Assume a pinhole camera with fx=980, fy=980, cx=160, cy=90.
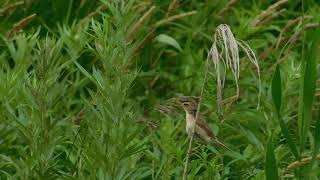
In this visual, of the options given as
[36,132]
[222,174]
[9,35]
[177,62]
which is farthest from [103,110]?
[177,62]

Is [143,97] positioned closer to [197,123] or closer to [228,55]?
[197,123]

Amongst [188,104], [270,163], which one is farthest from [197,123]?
[270,163]

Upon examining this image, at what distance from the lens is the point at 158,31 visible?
620cm

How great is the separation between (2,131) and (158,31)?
223cm

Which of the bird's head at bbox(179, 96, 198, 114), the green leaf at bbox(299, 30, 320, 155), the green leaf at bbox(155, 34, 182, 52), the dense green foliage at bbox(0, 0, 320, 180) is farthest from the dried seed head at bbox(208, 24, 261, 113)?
the green leaf at bbox(155, 34, 182, 52)

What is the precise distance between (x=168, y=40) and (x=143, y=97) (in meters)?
0.40

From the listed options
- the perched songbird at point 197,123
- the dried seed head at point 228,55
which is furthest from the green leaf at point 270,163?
the perched songbird at point 197,123

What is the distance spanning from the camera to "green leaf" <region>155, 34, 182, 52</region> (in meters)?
5.79

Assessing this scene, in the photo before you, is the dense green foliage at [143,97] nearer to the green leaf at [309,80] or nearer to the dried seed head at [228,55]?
the green leaf at [309,80]

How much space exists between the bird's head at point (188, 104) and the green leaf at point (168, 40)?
5.29ft

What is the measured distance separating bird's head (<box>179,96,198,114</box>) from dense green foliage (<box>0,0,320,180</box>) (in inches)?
1.7

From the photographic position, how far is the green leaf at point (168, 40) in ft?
19.0

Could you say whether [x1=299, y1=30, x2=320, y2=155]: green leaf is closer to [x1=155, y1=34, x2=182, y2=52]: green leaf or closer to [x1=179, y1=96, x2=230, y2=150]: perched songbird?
[x1=179, y1=96, x2=230, y2=150]: perched songbird

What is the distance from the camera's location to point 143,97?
5.67 meters
